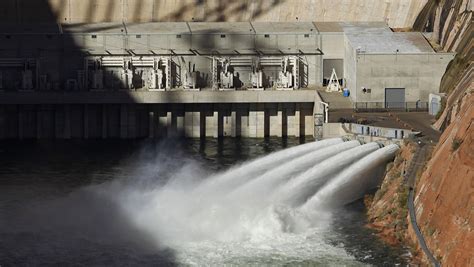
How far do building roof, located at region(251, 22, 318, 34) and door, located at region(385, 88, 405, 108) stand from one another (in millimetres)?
16555

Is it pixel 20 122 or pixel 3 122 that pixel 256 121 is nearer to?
pixel 20 122

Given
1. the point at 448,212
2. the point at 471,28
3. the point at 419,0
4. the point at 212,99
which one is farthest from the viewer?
the point at 419,0

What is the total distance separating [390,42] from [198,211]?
4382cm

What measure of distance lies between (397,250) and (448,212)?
4700 millimetres

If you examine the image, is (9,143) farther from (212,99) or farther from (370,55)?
(370,55)

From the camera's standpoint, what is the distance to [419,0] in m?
127

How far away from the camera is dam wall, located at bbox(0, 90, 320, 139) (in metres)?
117

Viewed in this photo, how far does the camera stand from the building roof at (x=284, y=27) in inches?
4845

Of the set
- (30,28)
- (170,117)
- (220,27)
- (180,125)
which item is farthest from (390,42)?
(30,28)

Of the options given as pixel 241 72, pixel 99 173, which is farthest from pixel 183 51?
pixel 99 173

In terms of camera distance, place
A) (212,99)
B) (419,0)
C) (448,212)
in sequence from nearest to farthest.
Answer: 1. (448,212)
2. (212,99)
3. (419,0)

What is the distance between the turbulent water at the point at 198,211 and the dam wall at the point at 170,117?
17576 millimetres

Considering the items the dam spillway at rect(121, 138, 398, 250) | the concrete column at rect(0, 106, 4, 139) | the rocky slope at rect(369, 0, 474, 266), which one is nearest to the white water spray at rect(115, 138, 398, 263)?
the dam spillway at rect(121, 138, 398, 250)

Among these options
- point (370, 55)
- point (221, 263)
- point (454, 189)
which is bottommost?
point (221, 263)
